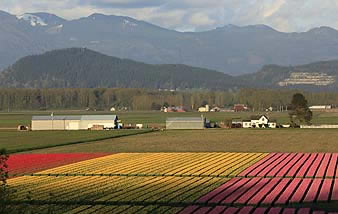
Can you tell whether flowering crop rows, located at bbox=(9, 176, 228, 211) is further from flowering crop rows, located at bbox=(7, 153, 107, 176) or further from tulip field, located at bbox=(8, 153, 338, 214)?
flowering crop rows, located at bbox=(7, 153, 107, 176)

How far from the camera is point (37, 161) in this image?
148ft

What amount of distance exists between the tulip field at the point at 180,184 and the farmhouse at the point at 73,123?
175 feet

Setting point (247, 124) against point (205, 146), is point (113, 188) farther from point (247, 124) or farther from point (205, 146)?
point (247, 124)

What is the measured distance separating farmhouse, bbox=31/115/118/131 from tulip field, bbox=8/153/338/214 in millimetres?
53470

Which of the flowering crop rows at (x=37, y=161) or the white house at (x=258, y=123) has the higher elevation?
the white house at (x=258, y=123)

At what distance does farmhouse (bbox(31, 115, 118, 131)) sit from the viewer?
100938mm

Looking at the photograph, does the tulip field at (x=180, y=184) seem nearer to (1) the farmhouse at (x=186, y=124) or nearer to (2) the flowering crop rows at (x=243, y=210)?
(2) the flowering crop rows at (x=243, y=210)

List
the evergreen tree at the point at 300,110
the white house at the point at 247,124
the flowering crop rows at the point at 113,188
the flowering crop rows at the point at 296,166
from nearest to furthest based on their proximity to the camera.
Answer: the flowering crop rows at the point at 113,188 < the flowering crop rows at the point at 296,166 < the evergreen tree at the point at 300,110 < the white house at the point at 247,124

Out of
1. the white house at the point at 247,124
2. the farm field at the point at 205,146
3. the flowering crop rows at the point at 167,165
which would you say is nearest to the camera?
the flowering crop rows at the point at 167,165

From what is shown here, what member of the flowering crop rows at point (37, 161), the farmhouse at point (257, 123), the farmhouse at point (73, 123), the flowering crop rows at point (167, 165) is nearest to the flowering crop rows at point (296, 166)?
the flowering crop rows at point (167, 165)

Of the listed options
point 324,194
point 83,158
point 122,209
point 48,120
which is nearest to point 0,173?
point 122,209

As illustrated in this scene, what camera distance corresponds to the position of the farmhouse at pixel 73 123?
331ft

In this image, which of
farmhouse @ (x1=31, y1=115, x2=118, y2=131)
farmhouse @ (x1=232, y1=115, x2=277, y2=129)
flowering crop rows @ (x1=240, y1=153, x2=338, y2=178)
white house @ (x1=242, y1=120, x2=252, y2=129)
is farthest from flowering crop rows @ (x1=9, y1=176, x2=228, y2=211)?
white house @ (x1=242, y1=120, x2=252, y2=129)

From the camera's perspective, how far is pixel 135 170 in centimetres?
3809
